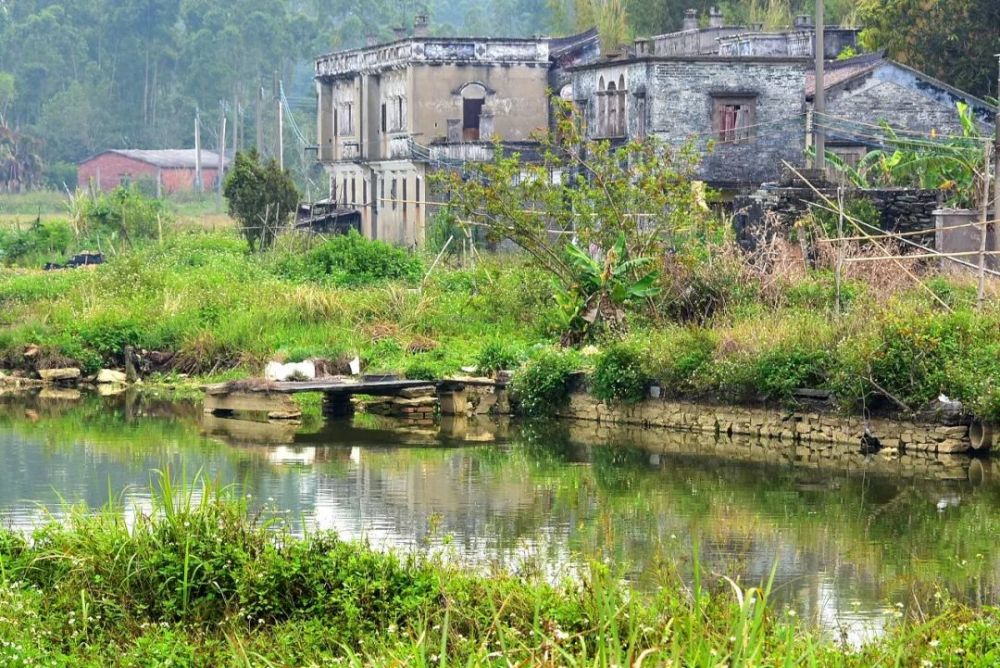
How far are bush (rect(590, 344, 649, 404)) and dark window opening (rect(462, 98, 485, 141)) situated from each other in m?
26.0

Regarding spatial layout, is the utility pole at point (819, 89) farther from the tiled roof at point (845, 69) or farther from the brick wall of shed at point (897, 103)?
the brick wall of shed at point (897, 103)

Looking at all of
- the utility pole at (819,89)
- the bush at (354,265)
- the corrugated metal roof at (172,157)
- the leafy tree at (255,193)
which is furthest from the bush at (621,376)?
the corrugated metal roof at (172,157)

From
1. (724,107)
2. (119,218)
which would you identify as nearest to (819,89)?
(724,107)

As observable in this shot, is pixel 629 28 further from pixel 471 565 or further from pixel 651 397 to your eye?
pixel 471 565

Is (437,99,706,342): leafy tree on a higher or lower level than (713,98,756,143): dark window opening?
lower

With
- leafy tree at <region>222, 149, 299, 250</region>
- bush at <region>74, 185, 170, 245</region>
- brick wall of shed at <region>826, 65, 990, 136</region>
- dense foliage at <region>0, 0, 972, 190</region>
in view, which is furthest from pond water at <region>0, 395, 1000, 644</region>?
dense foliage at <region>0, 0, 972, 190</region>

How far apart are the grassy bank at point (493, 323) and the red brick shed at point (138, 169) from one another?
38989mm

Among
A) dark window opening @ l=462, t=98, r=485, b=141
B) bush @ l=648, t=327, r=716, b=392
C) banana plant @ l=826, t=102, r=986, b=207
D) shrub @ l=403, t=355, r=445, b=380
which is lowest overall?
shrub @ l=403, t=355, r=445, b=380

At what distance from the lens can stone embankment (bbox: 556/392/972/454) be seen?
70.3 ft

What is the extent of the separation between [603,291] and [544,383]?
2.03m

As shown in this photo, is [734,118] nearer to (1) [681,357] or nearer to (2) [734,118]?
(2) [734,118]

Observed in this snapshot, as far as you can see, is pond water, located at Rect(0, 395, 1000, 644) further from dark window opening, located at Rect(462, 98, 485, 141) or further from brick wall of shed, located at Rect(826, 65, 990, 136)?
dark window opening, located at Rect(462, 98, 485, 141)

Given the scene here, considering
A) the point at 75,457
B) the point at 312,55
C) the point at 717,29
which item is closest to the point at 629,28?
the point at 717,29

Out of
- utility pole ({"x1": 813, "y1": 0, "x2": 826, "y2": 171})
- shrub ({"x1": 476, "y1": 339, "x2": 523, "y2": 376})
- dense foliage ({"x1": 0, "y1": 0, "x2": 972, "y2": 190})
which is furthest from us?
dense foliage ({"x1": 0, "y1": 0, "x2": 972, "y2": 190})
